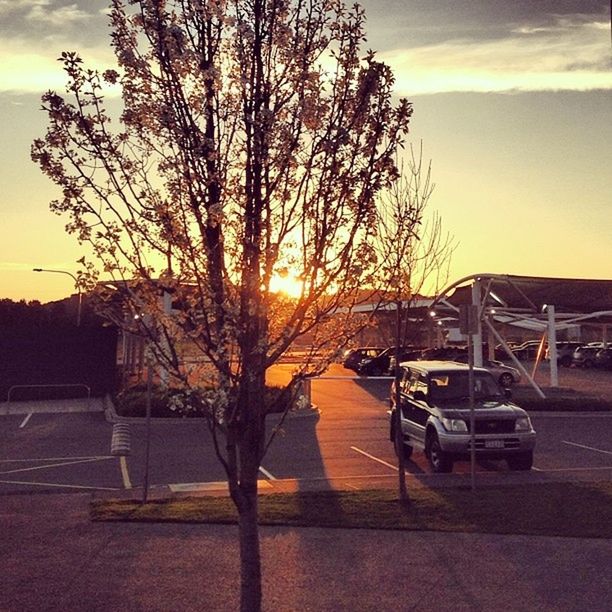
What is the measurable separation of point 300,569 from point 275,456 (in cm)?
864

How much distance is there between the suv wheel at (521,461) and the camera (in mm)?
15676

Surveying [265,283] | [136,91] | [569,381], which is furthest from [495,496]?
[569,381]

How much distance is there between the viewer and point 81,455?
18.0m

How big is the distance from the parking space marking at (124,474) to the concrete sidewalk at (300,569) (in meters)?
3.32

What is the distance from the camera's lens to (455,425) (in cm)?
1541

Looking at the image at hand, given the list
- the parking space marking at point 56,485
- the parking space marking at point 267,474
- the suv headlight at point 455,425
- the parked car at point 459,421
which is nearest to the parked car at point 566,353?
the parked car at point 459,421

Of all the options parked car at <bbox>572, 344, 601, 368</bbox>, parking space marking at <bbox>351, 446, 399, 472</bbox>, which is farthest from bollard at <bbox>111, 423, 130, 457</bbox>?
parked car at <bbox>572, 344, 601, 368</bbox>

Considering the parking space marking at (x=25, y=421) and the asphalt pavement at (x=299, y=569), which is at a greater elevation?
the asphalt pavement at (x=299, y=569)

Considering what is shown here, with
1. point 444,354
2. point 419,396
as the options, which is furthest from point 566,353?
point 419,396

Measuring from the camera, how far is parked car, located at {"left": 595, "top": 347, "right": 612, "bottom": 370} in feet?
176

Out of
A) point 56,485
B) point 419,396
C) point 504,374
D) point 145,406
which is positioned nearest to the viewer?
point 56,485

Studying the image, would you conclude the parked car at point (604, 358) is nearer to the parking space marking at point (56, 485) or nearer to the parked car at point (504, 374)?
the parked car at point (504, 374)

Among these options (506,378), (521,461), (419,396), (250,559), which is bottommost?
(521,461)

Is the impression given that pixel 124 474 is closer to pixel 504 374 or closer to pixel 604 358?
pixel 504 374
